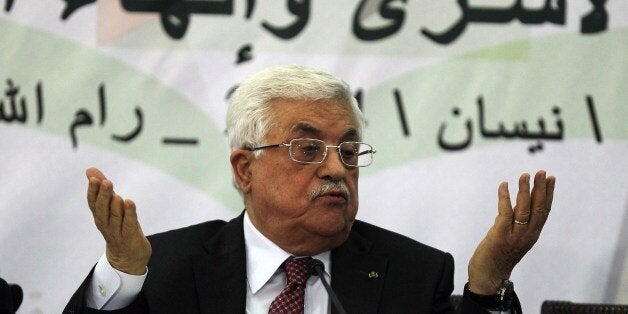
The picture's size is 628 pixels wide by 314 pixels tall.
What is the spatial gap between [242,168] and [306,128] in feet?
0.89

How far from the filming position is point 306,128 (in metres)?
2.86

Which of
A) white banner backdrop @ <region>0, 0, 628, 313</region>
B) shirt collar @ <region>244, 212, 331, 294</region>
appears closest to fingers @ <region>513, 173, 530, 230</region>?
shirt collar @ <region>244, 212, 331, 294</region>

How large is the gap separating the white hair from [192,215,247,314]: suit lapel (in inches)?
11.7

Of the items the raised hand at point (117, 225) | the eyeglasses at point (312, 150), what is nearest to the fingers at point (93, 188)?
the raised hand at point (117, 225)

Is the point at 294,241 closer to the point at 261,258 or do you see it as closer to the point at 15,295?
the point at 261,258

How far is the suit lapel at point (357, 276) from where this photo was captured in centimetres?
284

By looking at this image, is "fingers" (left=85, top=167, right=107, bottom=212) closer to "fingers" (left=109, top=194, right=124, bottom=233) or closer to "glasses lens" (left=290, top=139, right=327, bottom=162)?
"fingers" (left=109, top=194, right=124, bottom=233)

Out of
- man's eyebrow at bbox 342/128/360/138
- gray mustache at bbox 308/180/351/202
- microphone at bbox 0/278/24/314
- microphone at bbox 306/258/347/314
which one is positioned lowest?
microphone at bbox 0/278/24/314

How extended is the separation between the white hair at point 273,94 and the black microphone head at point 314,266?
14.8 inches

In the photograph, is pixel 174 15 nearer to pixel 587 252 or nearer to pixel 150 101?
pixel 150 101

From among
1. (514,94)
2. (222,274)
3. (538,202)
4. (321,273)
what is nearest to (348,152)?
(321,273)

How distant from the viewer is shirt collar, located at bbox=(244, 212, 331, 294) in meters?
2.90

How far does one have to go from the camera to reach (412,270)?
2.95 meters

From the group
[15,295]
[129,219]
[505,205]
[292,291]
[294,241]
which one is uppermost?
[505,205]
